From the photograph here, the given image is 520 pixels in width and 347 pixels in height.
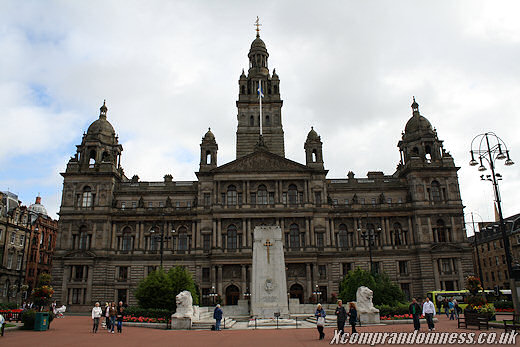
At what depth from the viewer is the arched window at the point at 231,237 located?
58.2 m

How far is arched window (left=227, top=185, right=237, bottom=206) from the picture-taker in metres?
59.9

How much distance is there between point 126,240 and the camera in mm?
59781

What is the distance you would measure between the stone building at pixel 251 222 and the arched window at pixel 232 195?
14 centimetres

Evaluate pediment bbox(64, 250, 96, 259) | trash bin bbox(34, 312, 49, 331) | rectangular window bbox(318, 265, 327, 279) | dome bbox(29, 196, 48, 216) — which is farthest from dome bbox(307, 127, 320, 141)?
dome bbox(29, 196, 48, 216)

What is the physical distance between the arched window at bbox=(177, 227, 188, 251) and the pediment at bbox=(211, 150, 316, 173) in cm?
1031

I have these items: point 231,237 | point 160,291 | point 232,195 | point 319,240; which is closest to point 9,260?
point 231,237

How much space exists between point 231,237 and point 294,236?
8749mm

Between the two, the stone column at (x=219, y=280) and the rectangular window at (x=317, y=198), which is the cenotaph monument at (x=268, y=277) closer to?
the stone column at (x=219, y=280)

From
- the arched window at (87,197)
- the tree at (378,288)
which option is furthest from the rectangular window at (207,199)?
the tree at (378,288)

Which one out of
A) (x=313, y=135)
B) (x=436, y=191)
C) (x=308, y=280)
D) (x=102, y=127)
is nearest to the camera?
(x=308, y=280)

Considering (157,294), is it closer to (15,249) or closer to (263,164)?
(263,164)

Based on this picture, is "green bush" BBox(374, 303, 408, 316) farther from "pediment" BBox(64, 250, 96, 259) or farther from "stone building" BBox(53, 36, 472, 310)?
"pediment" BBox(64, 250, 96, 259)

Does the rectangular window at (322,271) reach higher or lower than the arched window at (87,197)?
lower

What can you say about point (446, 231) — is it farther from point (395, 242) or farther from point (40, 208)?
point (40, 208)
